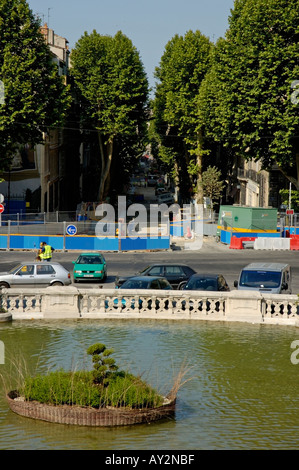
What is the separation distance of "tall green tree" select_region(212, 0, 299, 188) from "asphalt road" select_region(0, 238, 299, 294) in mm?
7979

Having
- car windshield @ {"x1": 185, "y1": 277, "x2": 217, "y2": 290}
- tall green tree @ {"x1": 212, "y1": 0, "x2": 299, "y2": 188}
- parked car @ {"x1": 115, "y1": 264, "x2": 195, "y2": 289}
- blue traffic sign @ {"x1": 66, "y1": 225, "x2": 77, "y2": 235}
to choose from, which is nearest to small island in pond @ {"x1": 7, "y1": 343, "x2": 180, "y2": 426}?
car windshield @ {"x1": 185, "y1": 277, "x2": 217, "y2": 290}

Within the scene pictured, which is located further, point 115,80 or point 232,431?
point 115,80

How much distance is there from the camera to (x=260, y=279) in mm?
25938

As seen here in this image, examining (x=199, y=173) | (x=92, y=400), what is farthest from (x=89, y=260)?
(x=199, y=173)

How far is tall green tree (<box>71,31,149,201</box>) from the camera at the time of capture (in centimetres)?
7269

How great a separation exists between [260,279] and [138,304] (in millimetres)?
4801

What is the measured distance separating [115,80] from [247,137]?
79.8 feet

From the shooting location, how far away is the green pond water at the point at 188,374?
13352 mm

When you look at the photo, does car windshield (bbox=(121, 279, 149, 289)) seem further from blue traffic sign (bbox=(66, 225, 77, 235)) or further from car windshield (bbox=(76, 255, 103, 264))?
blue traffic sign (bbox=(66, 225, 77, 235))

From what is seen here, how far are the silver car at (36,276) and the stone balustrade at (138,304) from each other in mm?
7529
